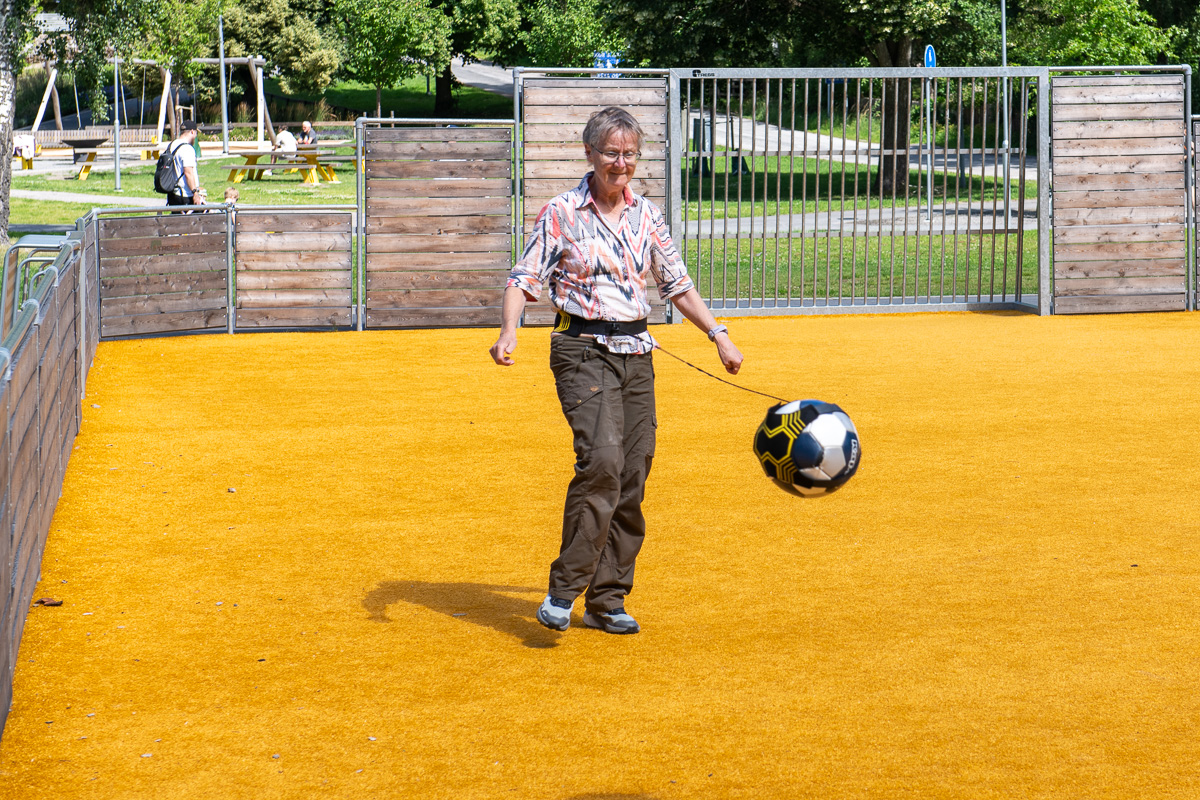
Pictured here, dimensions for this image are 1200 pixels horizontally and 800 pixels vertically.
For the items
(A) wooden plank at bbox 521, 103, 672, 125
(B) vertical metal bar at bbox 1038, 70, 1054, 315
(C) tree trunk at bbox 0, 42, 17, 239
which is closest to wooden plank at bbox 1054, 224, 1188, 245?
(B) vertical metal bar at bbox 1038, 70, 1054, 315

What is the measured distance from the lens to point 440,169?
1414 centimetres

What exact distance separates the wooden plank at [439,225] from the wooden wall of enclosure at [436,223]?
0.03ft

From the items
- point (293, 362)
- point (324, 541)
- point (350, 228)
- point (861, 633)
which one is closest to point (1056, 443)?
point (861, 633)

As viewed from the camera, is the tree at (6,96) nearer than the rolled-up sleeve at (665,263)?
No

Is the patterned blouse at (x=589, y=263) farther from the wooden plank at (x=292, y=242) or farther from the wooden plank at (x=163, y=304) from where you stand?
the wooden plank at (x=292, y=242)

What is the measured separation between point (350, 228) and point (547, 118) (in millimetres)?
2332

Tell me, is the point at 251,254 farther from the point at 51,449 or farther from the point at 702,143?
the point at 51,449

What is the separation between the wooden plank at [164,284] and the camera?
13.1 metres

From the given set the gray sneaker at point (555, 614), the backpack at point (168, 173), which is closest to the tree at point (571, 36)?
the backpack at point (168, 173)

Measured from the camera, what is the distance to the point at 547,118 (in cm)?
1418

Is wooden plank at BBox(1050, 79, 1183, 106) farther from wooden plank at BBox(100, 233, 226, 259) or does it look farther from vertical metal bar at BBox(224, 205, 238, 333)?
wooden plank at BBox(100, 233, 226, 259)

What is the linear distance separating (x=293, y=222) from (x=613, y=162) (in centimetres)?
958

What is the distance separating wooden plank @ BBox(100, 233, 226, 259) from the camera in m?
13.0

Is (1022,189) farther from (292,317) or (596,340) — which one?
(596,340)
